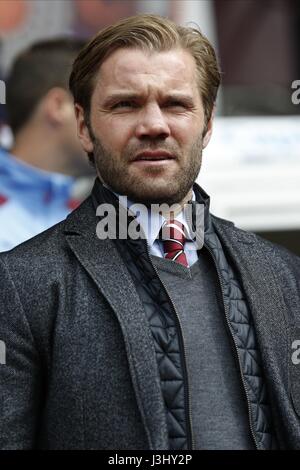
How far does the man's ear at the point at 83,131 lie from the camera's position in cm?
211

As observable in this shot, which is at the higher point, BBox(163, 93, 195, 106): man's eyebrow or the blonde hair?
the blonde hair

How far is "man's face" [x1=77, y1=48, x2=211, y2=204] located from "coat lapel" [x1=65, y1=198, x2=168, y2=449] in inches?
5.1

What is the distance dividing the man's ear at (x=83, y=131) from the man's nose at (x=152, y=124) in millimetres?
175

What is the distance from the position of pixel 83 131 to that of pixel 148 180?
0.25m

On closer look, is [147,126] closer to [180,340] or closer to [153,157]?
[153,157]

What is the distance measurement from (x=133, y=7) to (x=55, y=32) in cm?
44

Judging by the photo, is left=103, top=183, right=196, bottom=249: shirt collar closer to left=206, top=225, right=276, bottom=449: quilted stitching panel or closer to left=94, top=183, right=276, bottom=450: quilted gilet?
left=94, top=183, right=276, bottom=450: quilted gilet

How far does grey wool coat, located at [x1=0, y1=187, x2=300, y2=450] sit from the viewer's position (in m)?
1.84

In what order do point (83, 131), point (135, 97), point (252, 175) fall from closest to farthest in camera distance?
point (135, 97)
point (83, 131)
point (252, 175)

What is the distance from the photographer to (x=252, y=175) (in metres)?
4.96

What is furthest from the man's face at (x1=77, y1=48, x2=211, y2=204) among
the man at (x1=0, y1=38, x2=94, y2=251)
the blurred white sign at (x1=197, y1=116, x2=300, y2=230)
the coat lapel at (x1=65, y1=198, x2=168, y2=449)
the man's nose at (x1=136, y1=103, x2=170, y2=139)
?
the blurred white sign at (x1=197, y1=116, x2=300, y2=230)

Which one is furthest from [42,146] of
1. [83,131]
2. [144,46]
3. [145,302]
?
[145,302]

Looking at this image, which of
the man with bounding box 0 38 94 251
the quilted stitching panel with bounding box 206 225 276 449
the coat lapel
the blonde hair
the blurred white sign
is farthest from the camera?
the blurred white sign
